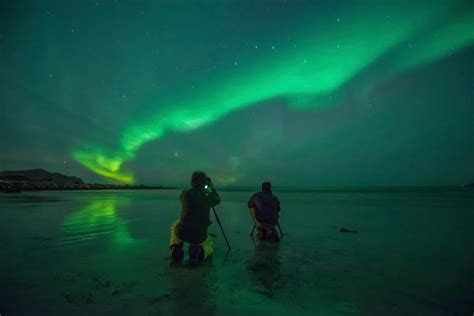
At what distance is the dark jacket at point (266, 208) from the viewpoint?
337 inches

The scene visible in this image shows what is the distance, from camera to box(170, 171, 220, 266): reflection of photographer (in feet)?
18.7

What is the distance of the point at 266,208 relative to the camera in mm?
8555

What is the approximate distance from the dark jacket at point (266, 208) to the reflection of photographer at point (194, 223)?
3.14 m

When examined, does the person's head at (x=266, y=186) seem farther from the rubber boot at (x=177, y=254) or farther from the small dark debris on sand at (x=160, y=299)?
the small dark debris on sand at (x=160, y=299)

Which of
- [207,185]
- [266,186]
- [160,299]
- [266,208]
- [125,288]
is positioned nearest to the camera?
[160,299]

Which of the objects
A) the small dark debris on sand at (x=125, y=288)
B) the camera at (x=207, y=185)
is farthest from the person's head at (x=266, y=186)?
the small dark debris on sand at (x=125, y=288)

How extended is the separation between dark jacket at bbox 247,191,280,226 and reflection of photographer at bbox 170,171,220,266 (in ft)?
10.3

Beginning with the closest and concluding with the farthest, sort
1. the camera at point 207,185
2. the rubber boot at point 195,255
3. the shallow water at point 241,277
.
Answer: the shallow water at point 241,277 → the rubber boot at point 195,255 → the camera at point 207,185

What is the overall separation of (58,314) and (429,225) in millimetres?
15030

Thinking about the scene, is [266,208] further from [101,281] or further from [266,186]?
[101,281]

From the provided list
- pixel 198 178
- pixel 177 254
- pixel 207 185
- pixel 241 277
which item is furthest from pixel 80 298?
pixel 207 185

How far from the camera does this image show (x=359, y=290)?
4.44m

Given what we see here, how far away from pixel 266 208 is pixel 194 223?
3.55 meters

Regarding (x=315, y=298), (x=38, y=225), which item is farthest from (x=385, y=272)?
(x=38, y=225)
